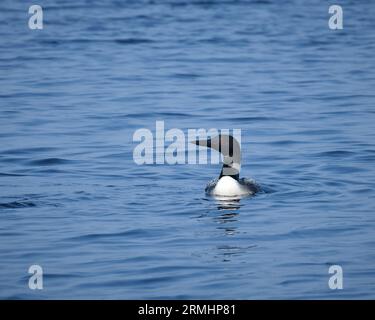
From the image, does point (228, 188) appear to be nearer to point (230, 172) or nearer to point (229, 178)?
Answer: point (229, 178)

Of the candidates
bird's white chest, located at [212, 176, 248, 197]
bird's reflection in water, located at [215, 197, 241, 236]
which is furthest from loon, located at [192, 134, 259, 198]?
bird's reflection in water, located at [215, 197, 241, 236]

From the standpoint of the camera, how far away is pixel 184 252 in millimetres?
9148

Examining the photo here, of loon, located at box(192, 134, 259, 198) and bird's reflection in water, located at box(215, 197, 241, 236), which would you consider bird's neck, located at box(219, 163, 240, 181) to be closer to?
loon, located at box(192, 134, 259, 198)

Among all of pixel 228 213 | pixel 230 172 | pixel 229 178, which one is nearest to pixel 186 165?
pixel 230 172

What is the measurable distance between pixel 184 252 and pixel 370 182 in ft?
11.9

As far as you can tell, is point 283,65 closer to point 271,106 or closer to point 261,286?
point 271,106

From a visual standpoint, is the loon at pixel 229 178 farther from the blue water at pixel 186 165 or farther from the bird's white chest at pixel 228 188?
the blue water at pixel 186 165

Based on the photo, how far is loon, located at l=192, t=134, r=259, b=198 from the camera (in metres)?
11.1

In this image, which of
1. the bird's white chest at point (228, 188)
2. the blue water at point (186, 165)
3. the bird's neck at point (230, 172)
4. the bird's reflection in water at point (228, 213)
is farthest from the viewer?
the bird's neck at point (230, 172)

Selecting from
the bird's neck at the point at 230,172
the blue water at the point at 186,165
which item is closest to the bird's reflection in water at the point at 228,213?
the blue water at the point at 186,165

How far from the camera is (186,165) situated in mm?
13023

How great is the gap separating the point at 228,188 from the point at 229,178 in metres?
0.14

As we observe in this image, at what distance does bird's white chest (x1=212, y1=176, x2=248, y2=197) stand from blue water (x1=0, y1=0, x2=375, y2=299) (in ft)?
0.44

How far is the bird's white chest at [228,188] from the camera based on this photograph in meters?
11.1
